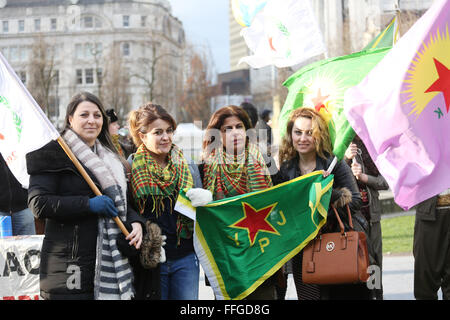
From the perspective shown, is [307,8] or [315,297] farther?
[307,8]

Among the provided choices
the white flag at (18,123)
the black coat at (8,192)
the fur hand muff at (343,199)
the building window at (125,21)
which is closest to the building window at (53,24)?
A: the building window at (125,21)

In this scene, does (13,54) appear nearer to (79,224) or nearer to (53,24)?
(53,24)

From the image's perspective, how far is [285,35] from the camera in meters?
7.00

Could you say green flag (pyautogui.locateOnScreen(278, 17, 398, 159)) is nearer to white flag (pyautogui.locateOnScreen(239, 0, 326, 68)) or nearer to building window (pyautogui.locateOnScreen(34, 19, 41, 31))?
white flag (pyautogui.locateOnScreen(239, 0, 326, 68))

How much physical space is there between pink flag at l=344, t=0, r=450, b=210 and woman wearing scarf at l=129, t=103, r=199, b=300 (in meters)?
1.32

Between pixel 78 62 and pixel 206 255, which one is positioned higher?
pixel 78 62

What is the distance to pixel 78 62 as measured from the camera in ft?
201

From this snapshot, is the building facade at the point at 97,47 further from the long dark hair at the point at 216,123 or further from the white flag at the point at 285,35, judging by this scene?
the long dark hair at the point at 216,123

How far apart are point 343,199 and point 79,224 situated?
6.33ft

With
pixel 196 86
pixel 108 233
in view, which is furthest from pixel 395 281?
A: pixel 196 86

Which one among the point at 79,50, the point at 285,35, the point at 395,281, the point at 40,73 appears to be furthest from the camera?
the point at 79,50
